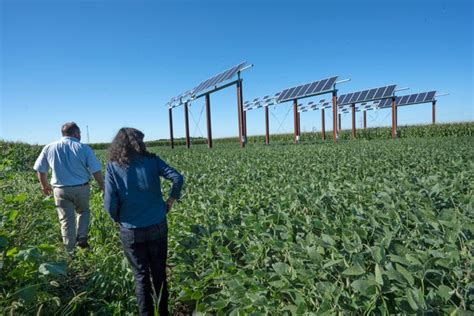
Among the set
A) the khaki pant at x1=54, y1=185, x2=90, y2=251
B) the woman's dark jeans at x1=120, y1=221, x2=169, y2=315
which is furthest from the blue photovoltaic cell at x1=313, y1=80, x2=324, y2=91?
the woman's dark jeans at x1=120, y1=221, x2=169, y2=315

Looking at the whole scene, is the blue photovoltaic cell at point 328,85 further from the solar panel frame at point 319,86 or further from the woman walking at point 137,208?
the woman walking at point 137,208

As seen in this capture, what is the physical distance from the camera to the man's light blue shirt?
14.9 feet

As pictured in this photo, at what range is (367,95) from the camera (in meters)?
27.8

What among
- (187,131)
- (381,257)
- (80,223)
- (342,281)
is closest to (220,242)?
(342,281)

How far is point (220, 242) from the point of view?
2.92m

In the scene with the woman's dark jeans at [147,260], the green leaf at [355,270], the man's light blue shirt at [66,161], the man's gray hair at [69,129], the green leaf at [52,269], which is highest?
the man's gray hair at [69,129]

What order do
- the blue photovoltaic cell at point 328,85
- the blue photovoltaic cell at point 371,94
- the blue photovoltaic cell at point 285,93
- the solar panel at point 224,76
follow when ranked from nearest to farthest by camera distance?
the solar panel at point 224,76 → the blue photovoltaic cell at point 328,85 → the blue photovoltaic cell at point 285,93 → the blue photovoltaic cell at point 371,94

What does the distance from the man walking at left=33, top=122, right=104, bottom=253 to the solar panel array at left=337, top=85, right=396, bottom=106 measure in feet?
81.6

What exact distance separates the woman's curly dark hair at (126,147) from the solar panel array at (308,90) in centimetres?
2072

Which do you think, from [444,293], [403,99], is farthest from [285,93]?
[444,293]

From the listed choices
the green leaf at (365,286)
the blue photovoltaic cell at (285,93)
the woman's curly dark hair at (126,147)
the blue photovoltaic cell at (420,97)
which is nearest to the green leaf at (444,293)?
the green leaf at (365,286)

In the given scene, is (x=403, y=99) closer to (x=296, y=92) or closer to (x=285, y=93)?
(x=285, y=93)

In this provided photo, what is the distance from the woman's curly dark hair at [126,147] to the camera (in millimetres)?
2852

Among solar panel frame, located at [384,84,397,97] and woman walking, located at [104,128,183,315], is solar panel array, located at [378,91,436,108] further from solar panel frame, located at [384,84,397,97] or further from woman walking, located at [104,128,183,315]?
woman walking, located at [104,128,183,315]
